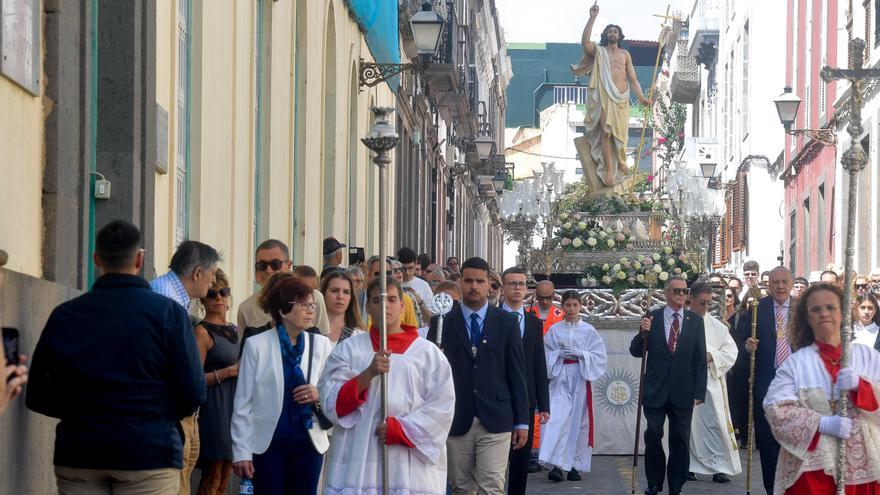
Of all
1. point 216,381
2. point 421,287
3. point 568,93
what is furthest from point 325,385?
point 568,93

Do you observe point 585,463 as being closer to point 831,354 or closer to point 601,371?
point 601,371

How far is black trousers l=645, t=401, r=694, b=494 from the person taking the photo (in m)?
13.4

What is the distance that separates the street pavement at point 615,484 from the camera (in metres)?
14.1

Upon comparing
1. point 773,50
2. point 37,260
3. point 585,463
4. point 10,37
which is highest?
point 773,50

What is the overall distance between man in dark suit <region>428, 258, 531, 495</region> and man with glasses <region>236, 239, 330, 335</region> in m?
0.84

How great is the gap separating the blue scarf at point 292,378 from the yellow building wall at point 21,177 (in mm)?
1269

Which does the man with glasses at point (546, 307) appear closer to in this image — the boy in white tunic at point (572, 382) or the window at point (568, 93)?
the boy in white tunic at point (572, 382)

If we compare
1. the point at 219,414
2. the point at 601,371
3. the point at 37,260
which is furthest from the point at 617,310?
the point at 37,260

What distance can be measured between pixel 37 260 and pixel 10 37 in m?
1.20

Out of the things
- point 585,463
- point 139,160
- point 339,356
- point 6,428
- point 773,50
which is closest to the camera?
point 6,428

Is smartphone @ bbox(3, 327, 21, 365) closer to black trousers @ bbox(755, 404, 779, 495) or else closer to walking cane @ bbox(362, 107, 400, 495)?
walking cane @ bbox(362, 107, 400, 495)

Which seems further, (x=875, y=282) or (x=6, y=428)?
(x=875, y=282)

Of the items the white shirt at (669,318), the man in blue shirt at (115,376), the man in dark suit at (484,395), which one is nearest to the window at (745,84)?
the white shirt at (669,318)

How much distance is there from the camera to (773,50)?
41.2 m
